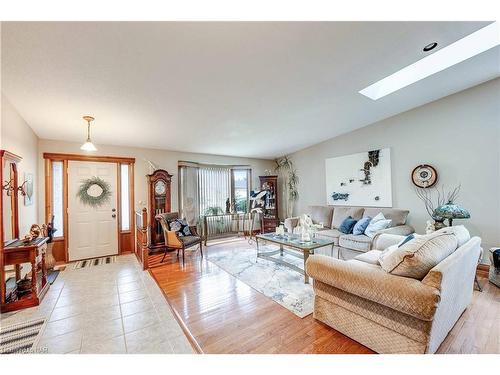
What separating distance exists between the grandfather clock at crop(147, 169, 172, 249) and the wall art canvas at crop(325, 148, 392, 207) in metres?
3.74

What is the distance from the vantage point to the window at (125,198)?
443cm

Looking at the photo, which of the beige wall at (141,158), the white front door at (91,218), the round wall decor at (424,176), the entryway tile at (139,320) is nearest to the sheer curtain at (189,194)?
the beige wall at (141,158)

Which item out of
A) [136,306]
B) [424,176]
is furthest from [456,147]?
[136,306]

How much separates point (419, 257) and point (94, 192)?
496 centimetres

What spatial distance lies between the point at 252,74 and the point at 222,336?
8.37 ft

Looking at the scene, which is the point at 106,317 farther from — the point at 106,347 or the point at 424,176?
the point at 424,176

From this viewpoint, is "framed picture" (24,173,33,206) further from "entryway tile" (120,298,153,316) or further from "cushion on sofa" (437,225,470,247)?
"cushion on sofa" (437,225,470,247)

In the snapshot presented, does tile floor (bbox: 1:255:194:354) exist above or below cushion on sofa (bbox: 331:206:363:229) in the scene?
below

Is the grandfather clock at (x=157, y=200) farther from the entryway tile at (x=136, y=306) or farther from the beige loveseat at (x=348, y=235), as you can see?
the beige loveseat at (x=348, y=235)

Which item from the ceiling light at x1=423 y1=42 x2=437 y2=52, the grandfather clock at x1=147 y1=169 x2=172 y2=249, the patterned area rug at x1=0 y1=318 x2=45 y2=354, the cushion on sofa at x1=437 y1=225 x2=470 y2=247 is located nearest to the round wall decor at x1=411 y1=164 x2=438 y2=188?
the cushion on sofa at x1=437 y1=225 x2=470 y2=247

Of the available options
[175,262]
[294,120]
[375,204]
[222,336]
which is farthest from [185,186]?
[375,204]

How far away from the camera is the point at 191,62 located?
6.68 ft

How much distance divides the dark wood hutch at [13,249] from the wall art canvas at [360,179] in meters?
5.13

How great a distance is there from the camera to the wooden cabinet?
5.78 meters
